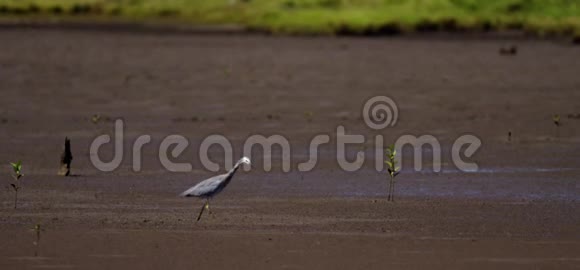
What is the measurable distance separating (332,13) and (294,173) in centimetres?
3657

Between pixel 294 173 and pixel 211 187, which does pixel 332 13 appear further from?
pixel 211 187

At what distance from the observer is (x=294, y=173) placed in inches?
578

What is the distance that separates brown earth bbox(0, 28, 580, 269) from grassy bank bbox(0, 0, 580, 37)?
12.0 m

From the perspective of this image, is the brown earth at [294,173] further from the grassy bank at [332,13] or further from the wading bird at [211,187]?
the grassy bank at [332,13]

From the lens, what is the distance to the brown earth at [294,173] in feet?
33.7

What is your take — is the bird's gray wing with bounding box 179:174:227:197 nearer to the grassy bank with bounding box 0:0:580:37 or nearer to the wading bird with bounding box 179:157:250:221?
the wading bird with bounding box 179:157:250:221

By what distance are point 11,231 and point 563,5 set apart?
136 ft

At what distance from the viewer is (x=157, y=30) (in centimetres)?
4628

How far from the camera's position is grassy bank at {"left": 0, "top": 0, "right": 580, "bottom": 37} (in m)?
45.8

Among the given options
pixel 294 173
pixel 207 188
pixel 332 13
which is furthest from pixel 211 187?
pixel 332 13

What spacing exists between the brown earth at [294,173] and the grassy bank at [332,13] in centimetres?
1195

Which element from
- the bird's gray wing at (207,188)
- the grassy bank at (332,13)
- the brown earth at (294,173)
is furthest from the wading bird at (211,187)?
the grassy bank at (332,13)

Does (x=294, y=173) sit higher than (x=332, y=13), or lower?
lower

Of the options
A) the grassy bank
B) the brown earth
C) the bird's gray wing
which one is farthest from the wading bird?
the grassy bank
